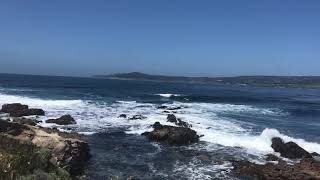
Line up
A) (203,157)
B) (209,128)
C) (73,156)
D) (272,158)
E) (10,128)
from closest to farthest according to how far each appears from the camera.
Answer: (10,128) < (73,156) < (203,157) < (272,158) < (209,128)

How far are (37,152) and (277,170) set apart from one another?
14.8 m

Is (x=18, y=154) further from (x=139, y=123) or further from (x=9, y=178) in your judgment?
(x=139, y=123)

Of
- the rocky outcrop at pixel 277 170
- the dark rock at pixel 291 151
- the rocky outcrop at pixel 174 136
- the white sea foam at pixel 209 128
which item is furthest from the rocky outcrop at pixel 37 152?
the dark rock at pixel 291 151

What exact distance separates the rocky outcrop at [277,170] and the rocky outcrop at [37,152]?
26.5ft

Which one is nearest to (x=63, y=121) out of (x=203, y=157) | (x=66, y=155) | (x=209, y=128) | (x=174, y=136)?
(x=174, y=136)

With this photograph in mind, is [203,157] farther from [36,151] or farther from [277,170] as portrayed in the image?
[36,151]

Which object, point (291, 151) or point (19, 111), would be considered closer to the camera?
point (291, 151)

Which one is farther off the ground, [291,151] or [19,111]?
[19,111]

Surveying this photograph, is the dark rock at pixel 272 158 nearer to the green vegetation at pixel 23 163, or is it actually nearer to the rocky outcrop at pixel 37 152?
the rocky outcrop at pixel 37 152

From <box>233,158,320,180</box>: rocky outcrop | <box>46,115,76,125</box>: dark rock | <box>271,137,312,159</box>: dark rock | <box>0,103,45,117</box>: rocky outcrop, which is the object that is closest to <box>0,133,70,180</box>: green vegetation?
<box>233,158,320,180</box>: rocky outcrop

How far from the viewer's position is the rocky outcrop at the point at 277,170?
20.6 metres

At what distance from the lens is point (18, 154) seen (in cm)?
829

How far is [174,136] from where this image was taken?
Result: 28906 mm

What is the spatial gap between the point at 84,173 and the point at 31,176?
43.7 ft
